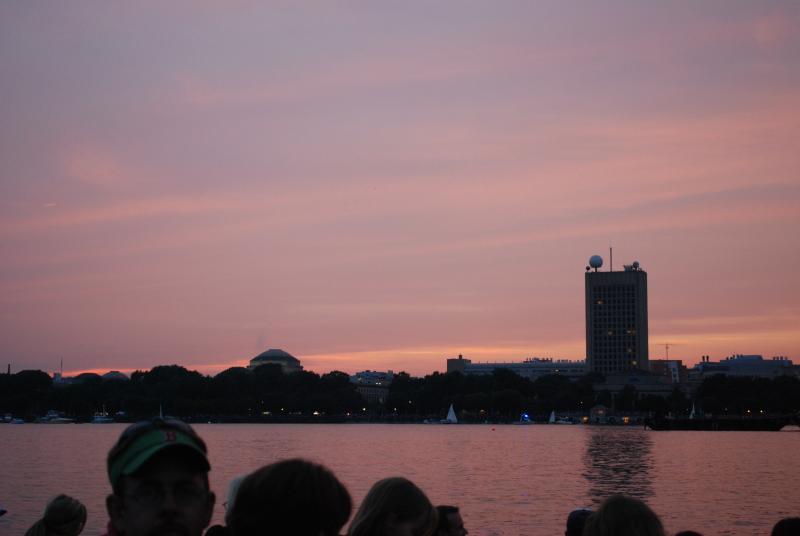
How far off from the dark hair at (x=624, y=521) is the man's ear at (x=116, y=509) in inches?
104

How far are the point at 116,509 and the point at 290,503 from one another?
661mm

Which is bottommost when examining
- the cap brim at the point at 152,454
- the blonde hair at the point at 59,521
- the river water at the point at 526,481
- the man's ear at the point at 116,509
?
the river water at the point at 526,481

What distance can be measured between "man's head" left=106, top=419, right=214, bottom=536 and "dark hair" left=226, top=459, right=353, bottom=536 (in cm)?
17

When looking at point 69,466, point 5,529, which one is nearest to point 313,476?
point 5,529

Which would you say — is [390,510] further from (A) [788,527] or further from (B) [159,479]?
(A) [788,527]

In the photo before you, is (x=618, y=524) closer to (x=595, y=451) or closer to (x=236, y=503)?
(x=236, y=503)

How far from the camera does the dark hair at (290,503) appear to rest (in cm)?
441

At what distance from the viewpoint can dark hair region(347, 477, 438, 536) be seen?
6.24m

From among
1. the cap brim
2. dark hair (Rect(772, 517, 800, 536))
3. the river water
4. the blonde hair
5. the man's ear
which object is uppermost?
the cap brim

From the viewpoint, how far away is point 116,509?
4.46m

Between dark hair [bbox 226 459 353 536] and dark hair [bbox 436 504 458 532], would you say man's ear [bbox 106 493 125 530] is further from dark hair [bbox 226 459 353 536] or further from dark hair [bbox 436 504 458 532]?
dark hair [bbox 436 504 458 532]

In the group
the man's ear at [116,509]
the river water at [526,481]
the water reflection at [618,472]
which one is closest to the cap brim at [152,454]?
the man's ear at [116,509]

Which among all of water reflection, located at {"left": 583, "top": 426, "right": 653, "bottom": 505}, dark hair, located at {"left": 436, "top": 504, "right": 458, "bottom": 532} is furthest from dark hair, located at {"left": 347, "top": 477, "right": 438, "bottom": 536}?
water reflection, located at {"left": 583, "top": 426, "right": 653, "bottom": 505}

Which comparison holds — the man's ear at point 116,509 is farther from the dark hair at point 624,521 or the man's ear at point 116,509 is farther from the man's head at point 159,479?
the dark hair at point 624,521
